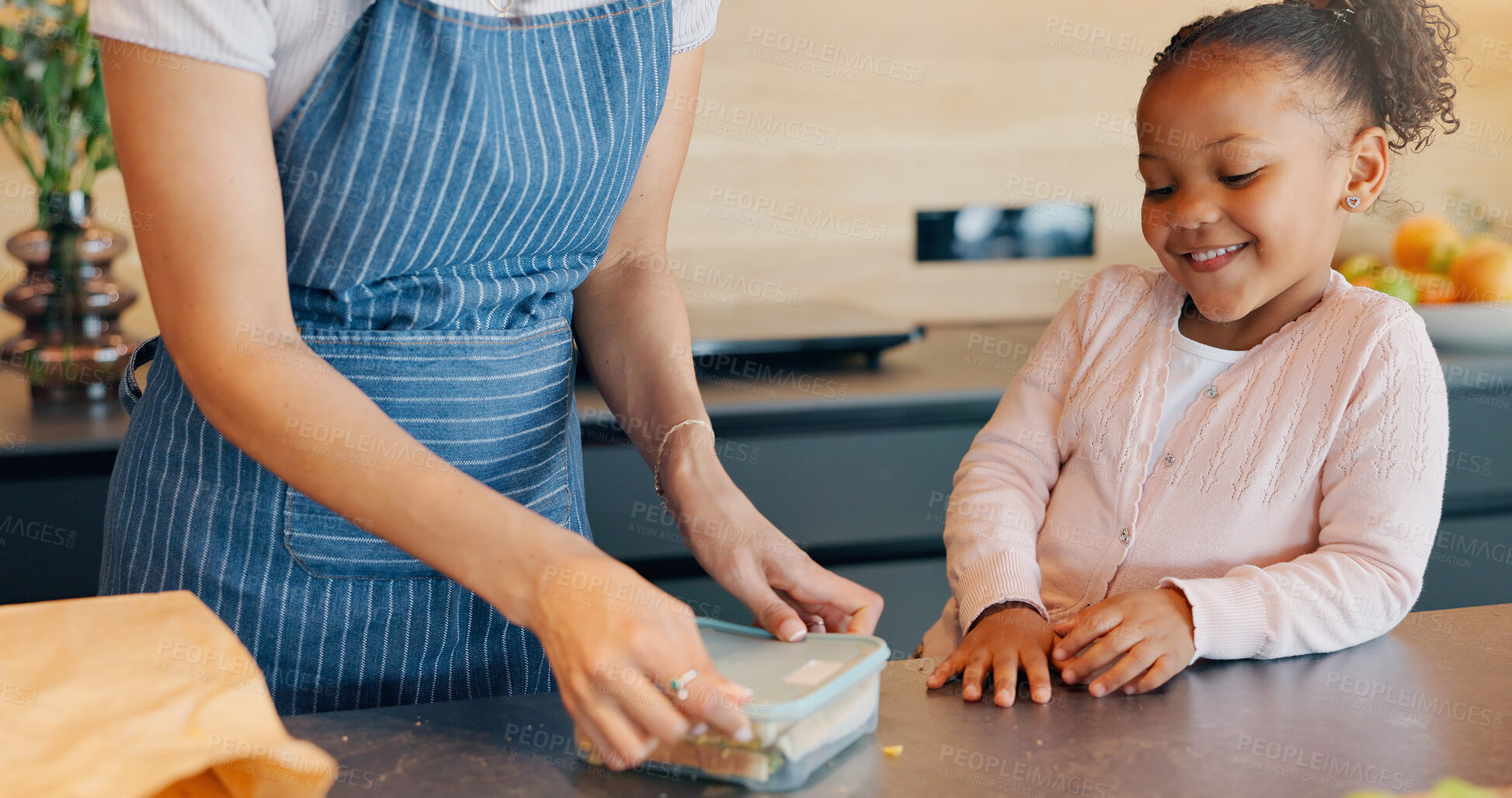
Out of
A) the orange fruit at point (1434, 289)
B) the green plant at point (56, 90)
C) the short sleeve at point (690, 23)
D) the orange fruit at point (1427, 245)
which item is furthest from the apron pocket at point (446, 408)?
the orange fruit at point (1427, 245)

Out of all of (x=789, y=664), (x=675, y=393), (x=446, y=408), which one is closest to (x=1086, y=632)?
(x=789, y=664)

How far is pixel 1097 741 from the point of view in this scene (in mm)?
708

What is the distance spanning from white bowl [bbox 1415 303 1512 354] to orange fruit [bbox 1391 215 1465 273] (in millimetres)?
236

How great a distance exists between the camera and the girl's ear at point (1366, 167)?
1.06 metres

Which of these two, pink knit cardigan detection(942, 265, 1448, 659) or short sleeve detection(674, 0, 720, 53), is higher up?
short sleeve detection(674, 0, 720, 53)

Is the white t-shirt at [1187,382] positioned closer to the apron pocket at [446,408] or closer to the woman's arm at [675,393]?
the woman's arm at [675,393]

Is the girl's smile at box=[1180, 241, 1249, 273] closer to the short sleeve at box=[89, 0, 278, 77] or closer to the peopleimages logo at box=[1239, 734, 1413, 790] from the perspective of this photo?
the peopleimages logo at box=[1239, 734, 1413, 790]

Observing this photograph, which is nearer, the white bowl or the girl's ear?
the girl's ear

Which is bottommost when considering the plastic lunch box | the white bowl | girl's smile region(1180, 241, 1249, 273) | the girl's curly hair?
the white bowl

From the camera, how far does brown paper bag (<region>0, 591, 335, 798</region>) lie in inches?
21.4

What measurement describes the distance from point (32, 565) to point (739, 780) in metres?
1.17

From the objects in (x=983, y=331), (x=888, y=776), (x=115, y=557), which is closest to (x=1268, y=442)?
(x=888, y=776)

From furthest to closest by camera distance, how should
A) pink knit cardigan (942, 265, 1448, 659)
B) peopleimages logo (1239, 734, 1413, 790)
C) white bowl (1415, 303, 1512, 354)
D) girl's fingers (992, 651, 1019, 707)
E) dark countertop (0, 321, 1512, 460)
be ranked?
white bowl (1415, 303, 1512, 354)
dark countertop (0, 321, 1512, 460)
pink knit cardigan (942, 265, 1448, 659)
girl's fingers (992, 651, 1019, 707)
peopleimages logo (1239, 734, 1413, 790)

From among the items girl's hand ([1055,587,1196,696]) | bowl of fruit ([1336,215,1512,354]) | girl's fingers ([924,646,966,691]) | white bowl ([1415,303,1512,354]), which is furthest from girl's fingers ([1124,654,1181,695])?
white bowl ([1415,303,1512,354])
